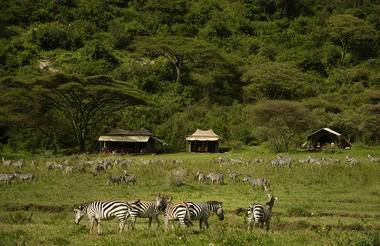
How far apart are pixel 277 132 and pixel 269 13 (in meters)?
60.4

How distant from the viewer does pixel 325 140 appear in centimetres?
4466

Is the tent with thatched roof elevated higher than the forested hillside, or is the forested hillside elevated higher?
the forested hillside

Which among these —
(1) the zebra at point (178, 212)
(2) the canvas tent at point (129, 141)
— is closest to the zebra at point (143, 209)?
(1) the zebra at point (178, 212)

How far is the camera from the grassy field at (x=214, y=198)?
9.30m

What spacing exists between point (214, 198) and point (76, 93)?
27.4m

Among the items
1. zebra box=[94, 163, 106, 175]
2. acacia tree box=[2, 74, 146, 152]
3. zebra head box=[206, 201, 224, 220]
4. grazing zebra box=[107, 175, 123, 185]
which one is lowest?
zebra box=[94, 163, 106, 175]

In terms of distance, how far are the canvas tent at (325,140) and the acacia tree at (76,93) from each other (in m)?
19.8

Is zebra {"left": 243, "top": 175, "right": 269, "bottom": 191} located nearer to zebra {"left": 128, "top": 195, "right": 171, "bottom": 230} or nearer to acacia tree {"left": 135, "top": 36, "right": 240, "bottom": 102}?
zebra {"left": 128, "top": 195, "right": 171, "bottom": 230}

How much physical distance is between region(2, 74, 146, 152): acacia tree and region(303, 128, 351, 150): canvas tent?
1983cm

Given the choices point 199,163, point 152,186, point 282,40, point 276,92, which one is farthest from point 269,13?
point 152,186

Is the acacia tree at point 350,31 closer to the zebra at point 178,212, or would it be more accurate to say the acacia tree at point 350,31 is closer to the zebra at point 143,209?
the zebra at point 143,209

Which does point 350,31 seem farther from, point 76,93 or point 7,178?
point 7,178

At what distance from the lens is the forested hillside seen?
1674 inches

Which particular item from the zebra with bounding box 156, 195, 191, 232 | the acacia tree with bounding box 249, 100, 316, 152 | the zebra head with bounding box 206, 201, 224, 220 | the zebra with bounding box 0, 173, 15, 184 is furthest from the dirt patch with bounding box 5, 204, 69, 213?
the acacia tree with bounding box 249, 100, 316, 152
